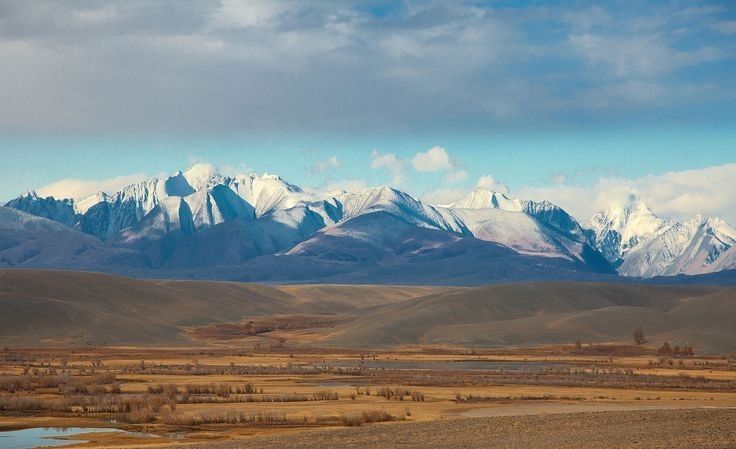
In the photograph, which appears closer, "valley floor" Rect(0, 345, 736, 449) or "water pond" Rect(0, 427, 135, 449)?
"valley floor" Rect(0, 345, 736, 449)

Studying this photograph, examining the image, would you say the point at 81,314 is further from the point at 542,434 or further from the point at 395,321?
the point at 542,434

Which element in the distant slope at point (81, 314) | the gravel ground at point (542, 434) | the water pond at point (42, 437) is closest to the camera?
the gravel ground at point (542, 434)

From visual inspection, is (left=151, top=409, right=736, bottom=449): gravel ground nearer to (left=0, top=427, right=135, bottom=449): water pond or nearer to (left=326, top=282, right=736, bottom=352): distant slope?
(left=0, top=427, right=135, bottom=449): water pond

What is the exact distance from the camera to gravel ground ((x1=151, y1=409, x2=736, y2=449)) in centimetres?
4072

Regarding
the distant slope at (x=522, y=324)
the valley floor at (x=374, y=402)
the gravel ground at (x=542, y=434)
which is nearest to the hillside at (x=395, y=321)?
the distant slope at (x=522, y=324)

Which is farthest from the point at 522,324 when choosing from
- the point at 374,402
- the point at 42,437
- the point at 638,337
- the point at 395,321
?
the point at 42,437

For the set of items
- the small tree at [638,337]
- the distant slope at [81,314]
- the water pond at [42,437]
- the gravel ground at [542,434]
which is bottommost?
the small tree at [638,337]

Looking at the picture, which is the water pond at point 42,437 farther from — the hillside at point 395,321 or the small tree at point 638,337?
the small tree at point 638,337

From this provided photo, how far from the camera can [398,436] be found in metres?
45.3

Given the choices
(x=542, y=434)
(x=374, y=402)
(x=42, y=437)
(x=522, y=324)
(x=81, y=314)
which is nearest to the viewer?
(x=542, y=434)

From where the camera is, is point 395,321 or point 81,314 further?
point 395,321

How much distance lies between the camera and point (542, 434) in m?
44.4

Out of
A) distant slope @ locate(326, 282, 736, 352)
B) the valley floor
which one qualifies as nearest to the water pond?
the valley floor

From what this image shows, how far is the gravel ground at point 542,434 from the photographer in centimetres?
4072
